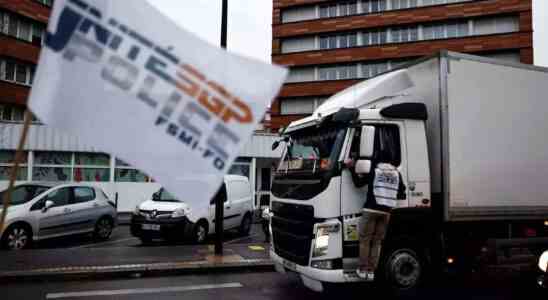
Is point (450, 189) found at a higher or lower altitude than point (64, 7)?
lower

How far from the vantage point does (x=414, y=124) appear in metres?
6.02

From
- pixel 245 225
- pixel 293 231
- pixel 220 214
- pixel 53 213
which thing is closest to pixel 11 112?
pixel 53 213

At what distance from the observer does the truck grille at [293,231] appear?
223 inches

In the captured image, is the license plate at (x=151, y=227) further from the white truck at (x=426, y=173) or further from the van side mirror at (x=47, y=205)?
the white truck at (x=426, y=173)

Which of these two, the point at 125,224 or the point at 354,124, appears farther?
the point at 125,224

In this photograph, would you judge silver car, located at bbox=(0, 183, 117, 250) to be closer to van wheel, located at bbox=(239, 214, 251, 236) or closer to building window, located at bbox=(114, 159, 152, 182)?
van wheel, located at bbox=(239, 214, 251, 236)

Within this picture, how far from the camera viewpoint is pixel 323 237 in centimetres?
549

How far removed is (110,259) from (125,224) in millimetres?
8965

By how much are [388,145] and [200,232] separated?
6.99 meters

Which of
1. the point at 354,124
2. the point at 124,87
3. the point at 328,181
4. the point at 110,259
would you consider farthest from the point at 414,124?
the point at 110,259

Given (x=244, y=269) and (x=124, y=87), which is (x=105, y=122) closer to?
(x=124, y=87)

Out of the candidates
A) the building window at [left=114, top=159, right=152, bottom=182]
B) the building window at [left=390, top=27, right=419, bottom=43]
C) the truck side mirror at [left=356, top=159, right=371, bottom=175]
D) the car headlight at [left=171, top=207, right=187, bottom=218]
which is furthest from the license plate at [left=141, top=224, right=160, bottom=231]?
the building window at [left=390, top=27, right=419, bottom=43]

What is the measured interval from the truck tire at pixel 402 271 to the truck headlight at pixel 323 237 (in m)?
0.89

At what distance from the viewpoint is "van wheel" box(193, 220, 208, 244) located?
446 inches
